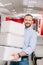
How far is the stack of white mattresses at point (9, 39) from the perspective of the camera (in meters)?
2.53

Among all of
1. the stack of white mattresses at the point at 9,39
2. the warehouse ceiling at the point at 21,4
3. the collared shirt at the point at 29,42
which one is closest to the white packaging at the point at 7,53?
the stack of white mattresses at the point at 9,39

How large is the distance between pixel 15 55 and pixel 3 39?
30 cm

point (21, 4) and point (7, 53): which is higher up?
point (21, 4)

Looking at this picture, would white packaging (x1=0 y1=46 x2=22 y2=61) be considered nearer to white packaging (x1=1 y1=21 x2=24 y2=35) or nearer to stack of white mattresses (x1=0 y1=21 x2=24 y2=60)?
stack of white mattresses (x1=0 y1=21 x2=24 y2=60)

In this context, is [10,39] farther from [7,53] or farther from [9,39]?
[7,53]

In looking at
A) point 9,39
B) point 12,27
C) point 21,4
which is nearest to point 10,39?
point 9,39

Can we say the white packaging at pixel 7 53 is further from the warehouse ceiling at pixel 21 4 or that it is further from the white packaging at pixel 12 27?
the warehouse ceiling at pixel 21 4

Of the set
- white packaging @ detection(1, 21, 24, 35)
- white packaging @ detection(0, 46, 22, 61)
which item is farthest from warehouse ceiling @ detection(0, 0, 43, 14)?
white packaging @ detection(0, 46, 22, 61)

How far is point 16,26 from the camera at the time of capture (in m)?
2.56

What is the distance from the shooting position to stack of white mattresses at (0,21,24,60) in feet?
8.30

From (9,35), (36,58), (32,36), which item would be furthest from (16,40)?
(36,58)

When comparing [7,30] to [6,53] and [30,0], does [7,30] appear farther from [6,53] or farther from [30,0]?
[30,0]

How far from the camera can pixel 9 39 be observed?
254 centimetres

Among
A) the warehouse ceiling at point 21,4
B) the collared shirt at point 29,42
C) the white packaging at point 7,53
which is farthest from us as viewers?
the warehouse ceiling at point 21,4
